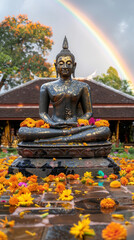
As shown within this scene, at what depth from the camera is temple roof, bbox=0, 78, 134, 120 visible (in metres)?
16.0

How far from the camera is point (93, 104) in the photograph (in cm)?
1677

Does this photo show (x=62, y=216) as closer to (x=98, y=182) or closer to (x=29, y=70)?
(x=98, y=182)

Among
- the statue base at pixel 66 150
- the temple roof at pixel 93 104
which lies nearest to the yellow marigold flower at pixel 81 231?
the statue base at pixel 66 150

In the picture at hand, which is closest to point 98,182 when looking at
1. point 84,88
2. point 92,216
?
point 92,216

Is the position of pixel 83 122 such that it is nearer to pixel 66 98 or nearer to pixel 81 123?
pixel 81 123

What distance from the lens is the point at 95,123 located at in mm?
4898

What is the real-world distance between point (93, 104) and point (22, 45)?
10.9 metres

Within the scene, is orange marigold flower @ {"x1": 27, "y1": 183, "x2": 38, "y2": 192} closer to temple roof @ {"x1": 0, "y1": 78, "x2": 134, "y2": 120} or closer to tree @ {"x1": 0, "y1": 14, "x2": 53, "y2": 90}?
temple roof @ {"x1": 0, "y1": 78, "x2": 134, "y2": 120}

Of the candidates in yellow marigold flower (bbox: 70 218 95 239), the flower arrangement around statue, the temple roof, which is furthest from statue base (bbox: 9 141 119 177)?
the temple roof

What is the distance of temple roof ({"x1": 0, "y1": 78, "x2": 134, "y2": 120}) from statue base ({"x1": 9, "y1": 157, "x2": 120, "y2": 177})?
11.7 metres

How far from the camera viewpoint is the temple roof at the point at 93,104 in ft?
52.3

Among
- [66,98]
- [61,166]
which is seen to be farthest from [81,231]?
[66,98]

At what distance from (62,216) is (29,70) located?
21.3 metres

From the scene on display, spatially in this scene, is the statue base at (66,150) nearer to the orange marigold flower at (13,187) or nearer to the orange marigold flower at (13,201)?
the orange marigold flower at (13,187)
